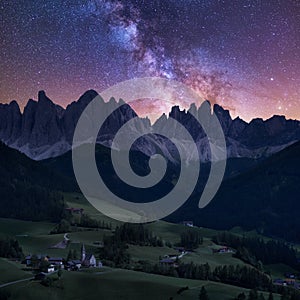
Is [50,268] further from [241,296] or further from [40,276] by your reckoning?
[241,296]

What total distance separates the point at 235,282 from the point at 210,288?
78.4 ft

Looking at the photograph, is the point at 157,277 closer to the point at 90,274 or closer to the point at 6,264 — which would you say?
the point at 90,274

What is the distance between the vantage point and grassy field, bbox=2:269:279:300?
10594 cm

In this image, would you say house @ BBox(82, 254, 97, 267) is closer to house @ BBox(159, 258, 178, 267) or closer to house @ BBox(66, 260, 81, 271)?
house @ BBox(66, 260, 81, 271)

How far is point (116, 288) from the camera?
113438 millimetres

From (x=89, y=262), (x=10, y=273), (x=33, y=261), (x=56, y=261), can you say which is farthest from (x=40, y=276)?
(x=89, y=262)

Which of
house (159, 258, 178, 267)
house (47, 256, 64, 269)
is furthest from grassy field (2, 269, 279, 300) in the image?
house (159, 258, 178, 267)

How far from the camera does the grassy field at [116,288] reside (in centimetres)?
10594

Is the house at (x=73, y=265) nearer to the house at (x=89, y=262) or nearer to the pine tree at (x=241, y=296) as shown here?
the house at (x=89, y=262)

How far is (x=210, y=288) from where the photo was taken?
119 metres

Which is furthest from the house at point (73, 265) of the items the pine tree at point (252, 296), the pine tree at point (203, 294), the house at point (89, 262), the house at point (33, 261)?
the pine tree at point (252, 296)

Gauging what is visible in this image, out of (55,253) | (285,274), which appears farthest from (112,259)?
(285,274)

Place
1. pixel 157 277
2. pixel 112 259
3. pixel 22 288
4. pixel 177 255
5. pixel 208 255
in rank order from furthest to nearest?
pixel 208 255
pixel 177 255
pixel 112 259
pixel 157 277
pixel 22 288

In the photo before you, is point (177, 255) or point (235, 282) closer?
point (235, 282)
